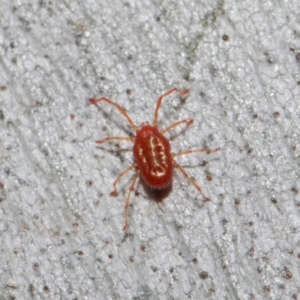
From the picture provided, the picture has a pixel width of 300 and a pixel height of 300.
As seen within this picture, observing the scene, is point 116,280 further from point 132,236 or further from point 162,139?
point 162,139

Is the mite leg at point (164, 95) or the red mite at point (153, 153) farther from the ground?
the mite leg at point (164, 95)

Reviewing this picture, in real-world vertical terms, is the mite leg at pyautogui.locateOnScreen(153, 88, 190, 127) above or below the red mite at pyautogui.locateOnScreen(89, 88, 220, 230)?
above

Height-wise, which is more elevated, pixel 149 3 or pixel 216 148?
pixel 149 3

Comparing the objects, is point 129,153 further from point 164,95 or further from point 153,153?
point 164,95

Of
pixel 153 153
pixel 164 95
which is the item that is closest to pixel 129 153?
pixel 153 153

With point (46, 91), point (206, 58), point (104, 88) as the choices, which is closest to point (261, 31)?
point (206, 58)
